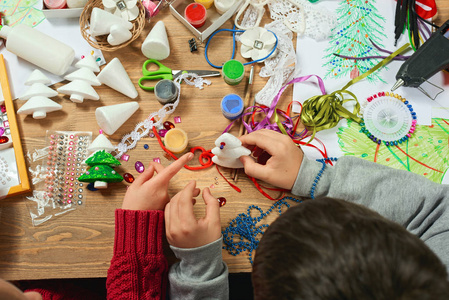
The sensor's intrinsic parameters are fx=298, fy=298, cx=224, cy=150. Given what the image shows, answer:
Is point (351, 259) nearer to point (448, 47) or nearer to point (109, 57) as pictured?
point (448, 47)

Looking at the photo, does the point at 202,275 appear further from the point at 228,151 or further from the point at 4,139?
the point at 4,139

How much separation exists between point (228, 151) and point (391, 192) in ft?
1.42

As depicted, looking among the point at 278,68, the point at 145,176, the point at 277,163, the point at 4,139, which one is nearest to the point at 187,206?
the point at 145,176

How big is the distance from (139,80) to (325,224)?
0.68 metres

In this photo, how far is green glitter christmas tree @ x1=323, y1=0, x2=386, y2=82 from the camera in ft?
3.09

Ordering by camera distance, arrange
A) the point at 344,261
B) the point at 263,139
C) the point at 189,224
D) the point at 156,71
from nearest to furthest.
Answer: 1. the point at 344,261
2. the point at 189,224
3. the point at 263,139
4. the point at 156,71

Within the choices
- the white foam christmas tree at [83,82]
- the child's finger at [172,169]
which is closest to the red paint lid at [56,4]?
the white foam christmas tree at [83,82]

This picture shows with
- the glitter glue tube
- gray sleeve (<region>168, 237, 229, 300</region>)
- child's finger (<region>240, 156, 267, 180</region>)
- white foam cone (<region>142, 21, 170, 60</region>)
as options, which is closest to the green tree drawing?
child's finger (<region>240, 156, 267, 180</region>)

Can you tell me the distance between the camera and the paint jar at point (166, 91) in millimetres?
873

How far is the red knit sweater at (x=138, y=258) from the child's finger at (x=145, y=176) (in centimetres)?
8

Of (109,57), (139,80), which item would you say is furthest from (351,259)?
(109,57)

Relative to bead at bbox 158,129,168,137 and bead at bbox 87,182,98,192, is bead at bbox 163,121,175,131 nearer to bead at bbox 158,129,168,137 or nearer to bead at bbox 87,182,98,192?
bead at bbox 158,129,168,137

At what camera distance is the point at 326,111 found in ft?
→ 2.86

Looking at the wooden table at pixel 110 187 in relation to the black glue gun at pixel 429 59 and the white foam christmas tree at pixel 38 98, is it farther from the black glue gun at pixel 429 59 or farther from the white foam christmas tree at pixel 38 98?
the black glue gun at pixel 429 59
